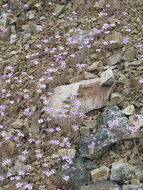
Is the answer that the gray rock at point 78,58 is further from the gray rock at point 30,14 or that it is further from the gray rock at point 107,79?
the gray rock at point 30,14

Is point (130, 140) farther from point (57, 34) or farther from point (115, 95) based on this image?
point (57, 34)

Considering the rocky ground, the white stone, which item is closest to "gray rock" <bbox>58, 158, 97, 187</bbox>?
the rocky ground

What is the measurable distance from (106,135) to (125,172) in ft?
2.94

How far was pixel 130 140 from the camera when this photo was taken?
5.56 meters

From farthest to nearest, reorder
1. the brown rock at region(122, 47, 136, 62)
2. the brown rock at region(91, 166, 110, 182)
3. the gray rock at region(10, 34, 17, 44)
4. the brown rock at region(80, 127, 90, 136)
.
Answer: the gray rock at region(10, 34, 17, 44) → the brown rock at region(122, 47, 136, 62) → the brown rock at region(80, 127, 90, 136) → the brown rock at region(91, 166, 110, 182)

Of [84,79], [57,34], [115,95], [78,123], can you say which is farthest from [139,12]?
[78,123]

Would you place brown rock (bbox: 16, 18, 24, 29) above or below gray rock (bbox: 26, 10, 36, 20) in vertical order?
below

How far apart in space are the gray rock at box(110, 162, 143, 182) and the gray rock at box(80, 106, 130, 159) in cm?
59

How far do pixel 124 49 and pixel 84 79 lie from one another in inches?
51.7

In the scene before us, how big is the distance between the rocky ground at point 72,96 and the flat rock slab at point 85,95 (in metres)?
0.02

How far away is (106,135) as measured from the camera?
18.5ft

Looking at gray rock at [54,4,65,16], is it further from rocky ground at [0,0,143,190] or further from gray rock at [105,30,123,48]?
gray rock at [105,30,123,48]

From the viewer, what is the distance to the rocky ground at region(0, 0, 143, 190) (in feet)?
18.0

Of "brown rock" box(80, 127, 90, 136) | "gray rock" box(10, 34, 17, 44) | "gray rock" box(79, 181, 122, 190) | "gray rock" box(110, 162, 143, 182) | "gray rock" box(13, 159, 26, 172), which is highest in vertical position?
"gray rock" box(10, 34, 17, 44)
